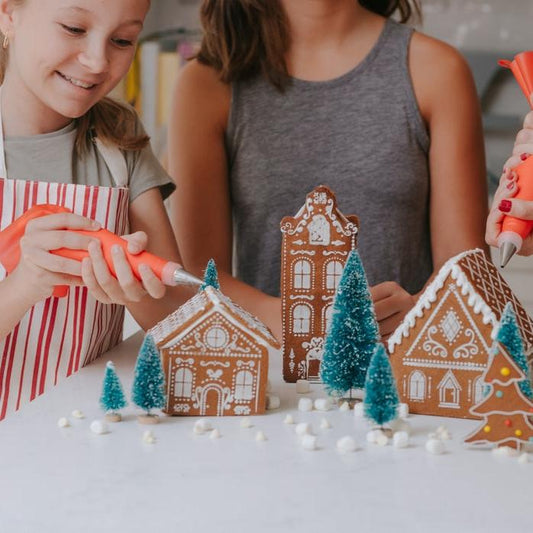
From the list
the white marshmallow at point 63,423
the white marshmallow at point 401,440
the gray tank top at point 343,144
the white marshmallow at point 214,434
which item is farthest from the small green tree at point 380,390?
the gray tank top at point 343,144

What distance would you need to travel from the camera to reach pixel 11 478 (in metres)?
0.62

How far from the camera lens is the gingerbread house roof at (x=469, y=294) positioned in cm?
75

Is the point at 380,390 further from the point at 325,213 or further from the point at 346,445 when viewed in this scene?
the point at 325,213

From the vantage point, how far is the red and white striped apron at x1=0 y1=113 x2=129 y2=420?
1048 millimetres

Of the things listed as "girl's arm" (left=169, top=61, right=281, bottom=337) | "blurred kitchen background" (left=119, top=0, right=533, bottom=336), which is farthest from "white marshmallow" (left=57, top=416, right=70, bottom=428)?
"blurred kitchen background" (left=119, top=0, right=533, bottom=336)

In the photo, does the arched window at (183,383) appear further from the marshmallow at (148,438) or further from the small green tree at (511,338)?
the small green tree at (511,338)

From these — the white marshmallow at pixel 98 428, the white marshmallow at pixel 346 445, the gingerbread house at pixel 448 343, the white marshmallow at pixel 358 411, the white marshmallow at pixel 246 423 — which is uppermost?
the gingerbread house at pixel 448 343

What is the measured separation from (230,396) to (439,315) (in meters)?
0.21

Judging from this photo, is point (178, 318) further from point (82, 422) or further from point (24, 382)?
point (24, 382)

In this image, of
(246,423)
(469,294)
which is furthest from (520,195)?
(246,423)

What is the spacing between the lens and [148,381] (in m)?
0.75

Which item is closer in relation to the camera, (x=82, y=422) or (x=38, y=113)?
(x=82, y=422)

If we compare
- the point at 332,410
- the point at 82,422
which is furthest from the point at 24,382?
the point at 332,410

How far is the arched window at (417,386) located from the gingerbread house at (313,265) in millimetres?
125
